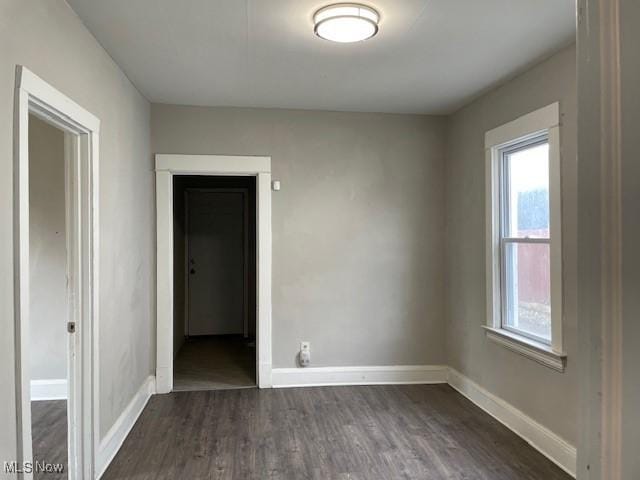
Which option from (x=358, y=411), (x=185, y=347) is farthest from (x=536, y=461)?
(x=185, y=347)

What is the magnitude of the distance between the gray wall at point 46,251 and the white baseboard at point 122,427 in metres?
0.67

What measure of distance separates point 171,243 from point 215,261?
2.32m

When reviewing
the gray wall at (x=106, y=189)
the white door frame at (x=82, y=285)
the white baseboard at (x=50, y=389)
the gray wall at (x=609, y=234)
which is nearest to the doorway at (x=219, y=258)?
the gray wall at (x=106, y=189)

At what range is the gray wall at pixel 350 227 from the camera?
13.2 ft

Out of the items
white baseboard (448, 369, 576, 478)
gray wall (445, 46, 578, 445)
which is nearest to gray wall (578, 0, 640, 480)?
gray wall (445, 46, 578, 445)

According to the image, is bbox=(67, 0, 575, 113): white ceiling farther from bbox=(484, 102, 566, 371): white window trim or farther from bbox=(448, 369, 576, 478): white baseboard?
bbox=(448, 369, 576, 478): white baseboard

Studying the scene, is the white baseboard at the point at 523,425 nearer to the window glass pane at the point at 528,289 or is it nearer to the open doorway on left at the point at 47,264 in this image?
the window glass pane at the point at 528,289

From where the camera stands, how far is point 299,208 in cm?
405

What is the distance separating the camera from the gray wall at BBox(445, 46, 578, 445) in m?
2.59

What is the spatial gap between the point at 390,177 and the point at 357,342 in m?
1.55

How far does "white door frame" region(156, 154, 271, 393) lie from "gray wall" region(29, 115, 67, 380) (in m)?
0.73

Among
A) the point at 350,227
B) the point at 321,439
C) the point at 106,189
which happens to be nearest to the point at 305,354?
the point at 321,439

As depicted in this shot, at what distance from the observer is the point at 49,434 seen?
299 cm

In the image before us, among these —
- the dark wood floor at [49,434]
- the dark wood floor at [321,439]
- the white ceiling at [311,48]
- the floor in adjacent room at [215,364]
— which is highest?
the white ceiling at [311,48]
